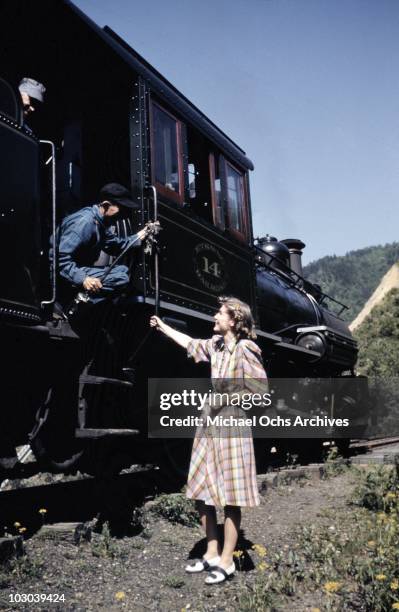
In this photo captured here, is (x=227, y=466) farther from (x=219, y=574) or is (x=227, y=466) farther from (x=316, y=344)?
(x=316, y=344)

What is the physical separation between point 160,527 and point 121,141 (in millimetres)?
3426

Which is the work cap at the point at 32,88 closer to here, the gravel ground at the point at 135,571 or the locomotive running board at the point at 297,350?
the gravel ground at the point at 135,571

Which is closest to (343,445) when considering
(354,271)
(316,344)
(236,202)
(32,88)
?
(316,344)

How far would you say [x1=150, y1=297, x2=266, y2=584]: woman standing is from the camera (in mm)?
3426

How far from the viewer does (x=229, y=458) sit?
352 cm

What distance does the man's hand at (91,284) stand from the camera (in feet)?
13.5

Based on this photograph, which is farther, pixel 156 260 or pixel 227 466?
pixel 156 260

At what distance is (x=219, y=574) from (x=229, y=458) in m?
0.63

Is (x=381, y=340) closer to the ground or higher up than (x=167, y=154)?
higher up

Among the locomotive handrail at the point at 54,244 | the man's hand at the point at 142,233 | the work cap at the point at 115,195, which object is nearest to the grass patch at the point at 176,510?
the locomotive handrail at the point at 54,244

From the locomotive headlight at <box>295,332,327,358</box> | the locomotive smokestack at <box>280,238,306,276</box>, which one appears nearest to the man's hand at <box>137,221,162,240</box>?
the locomotive headlight at <box>295,332,327,358</box>

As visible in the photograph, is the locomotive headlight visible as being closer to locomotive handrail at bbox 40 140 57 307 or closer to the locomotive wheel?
the locomotive wheel

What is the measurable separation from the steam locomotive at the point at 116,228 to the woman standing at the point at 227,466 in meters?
0.83

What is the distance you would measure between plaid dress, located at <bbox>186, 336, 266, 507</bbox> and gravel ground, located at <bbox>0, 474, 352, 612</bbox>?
0.48 metres
